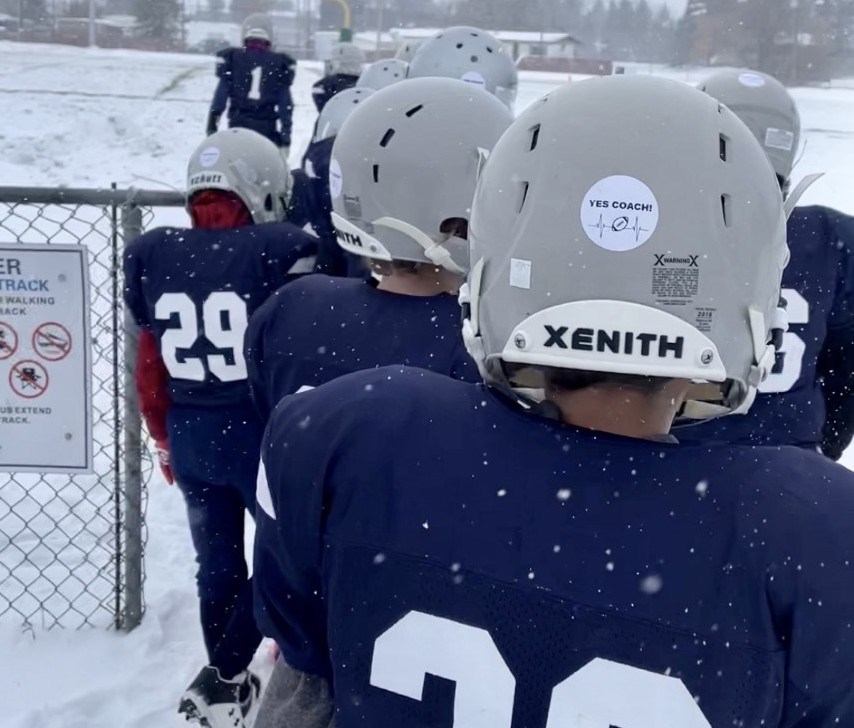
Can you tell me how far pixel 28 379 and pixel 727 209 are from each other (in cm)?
302

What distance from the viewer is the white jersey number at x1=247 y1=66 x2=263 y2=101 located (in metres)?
13.2

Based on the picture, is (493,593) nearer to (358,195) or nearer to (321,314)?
(321,314)

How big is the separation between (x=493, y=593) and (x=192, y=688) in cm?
243

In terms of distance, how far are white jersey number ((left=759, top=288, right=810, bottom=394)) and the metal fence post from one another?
7.67ft

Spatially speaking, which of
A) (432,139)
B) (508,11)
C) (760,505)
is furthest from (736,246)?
(508,11)

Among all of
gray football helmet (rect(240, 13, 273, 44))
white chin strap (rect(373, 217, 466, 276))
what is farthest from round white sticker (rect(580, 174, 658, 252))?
gray football helmet (rect(240, 13, 273, 44))

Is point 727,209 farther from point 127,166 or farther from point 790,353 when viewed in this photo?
point 127,166

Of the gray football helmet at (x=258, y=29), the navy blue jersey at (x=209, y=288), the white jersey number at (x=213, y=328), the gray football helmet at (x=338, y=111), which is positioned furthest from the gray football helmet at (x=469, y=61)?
the gray football helmet at (x=258, y=29)

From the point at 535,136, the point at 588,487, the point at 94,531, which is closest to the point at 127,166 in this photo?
the point at 94,531

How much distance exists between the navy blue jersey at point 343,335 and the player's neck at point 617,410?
3.39 feet

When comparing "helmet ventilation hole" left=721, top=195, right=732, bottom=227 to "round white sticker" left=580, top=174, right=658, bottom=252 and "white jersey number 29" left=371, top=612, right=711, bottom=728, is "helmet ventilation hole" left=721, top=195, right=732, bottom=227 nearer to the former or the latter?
"round white sticker" left=580, top=174, right=658, bottom=252

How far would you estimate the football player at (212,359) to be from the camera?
11.7ft

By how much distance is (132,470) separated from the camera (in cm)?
392

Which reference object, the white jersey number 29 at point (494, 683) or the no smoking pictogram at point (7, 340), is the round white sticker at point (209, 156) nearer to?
the no smoking pictogram at point (7, 340)
